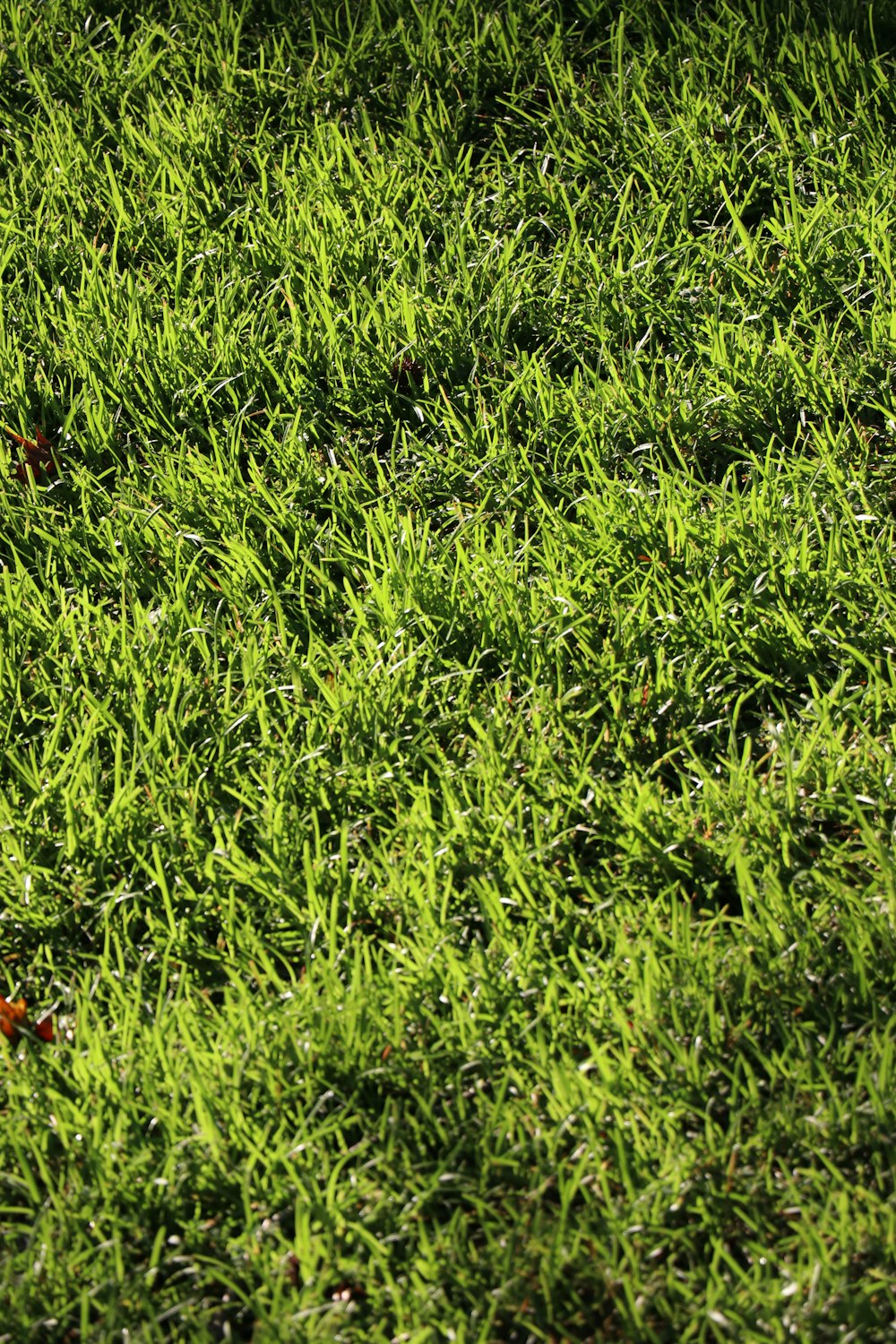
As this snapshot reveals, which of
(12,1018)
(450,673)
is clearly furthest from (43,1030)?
(450,673)

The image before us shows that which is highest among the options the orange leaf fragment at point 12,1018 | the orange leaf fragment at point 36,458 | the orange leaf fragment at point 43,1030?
Result: the orange leaf fragment at point 36,458

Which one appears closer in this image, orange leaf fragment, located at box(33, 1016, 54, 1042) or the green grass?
the green grass

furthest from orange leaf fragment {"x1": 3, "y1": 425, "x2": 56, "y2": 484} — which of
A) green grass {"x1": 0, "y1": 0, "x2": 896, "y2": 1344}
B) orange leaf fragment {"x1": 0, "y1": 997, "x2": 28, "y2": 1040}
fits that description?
orange leaf fragment {"x1": 0, "y1": 997, "x2": 28, "y2": 1040}

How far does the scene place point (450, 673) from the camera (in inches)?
98.5

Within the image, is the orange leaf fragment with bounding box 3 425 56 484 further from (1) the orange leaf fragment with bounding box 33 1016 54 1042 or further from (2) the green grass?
(1) the orange leaf fragment with bounding box 33 1016 54 1042

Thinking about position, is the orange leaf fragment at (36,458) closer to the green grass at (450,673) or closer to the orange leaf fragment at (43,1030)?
the green grass at (450,673)

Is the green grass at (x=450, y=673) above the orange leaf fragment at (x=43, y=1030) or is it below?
above

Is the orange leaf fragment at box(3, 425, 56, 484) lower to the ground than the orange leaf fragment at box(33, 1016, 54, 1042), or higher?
higher

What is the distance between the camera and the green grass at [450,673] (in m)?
1.85

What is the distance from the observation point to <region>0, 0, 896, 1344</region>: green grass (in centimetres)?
185

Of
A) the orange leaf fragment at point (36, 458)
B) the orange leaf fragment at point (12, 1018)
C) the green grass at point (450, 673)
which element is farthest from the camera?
the orange leaf fragment at point (36, 458)

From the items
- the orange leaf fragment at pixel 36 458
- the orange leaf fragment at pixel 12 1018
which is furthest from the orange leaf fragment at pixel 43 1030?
the orange leaf fragment at pixel 36 458

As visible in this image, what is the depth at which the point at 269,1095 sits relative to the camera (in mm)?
1960

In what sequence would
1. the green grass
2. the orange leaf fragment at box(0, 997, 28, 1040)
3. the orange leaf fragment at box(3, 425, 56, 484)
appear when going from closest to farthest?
the green grass < the orange leaf fragment at box(0, 997, 28, 1040) < the orange leaf fragment at box(3, 425, 56, 484)
